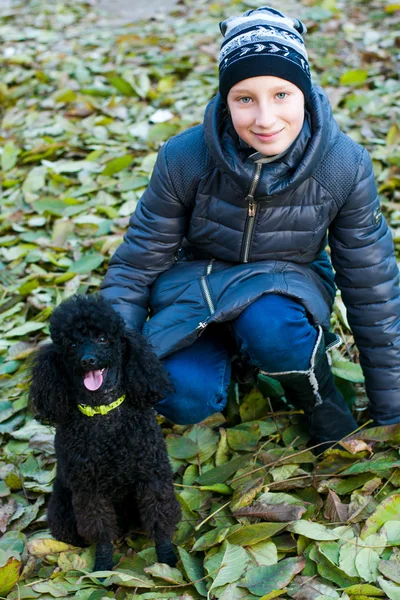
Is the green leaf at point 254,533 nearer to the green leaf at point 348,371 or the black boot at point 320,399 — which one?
the black boot at point 320,399

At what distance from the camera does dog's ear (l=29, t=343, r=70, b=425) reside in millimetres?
2135

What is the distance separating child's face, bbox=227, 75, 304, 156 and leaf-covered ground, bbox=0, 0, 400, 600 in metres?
1.08

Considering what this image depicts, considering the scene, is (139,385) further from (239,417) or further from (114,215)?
(114,215)

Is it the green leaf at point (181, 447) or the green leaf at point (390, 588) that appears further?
the green leaf at point (181, 447)

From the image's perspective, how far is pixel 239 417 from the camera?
2.96 m

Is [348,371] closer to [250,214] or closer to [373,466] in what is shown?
[373,466]

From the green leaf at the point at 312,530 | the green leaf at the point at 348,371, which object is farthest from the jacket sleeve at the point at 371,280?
the green leaf at the point at 312,530


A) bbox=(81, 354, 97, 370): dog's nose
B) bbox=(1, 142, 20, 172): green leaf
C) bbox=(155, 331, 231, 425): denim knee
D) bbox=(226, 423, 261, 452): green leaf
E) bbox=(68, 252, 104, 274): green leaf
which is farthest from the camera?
bbox=(1, 142, 20, 172): green leaf

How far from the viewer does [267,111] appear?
2229mm

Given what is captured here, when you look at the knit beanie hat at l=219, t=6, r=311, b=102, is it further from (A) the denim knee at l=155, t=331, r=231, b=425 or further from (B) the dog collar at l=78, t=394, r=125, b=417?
(B) the dog collar at l=78, t=394, r=125, b=417

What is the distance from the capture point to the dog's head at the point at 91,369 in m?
2.07

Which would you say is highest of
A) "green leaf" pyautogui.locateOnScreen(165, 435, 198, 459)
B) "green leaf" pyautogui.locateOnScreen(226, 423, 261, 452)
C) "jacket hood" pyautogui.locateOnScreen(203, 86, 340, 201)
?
"jacket hood" pyautogui.locateOnScreen(203, 86, 340, 201)

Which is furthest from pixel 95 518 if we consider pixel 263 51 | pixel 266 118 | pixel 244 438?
pixel 263 51

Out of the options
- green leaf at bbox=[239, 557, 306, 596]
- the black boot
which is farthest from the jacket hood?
green leaf at bbox=[239, 557, 306, 596]
